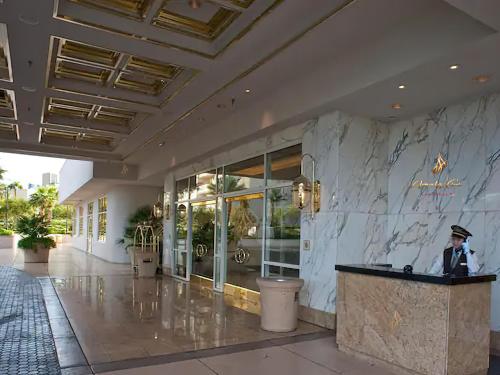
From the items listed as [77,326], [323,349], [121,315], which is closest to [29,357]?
[77,326]

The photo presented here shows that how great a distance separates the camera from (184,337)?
583 centimetres

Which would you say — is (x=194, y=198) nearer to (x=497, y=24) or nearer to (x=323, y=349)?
(x=323, y=349)

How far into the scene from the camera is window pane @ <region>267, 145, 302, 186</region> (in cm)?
758

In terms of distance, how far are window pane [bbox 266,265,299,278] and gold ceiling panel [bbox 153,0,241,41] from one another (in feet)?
13.2

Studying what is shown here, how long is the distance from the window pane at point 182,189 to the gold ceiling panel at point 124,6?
740 cm

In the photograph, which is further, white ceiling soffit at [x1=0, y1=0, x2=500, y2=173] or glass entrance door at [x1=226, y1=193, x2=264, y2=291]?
glass entrance door at [x1=226, y1=193, x2=264, y2=291]

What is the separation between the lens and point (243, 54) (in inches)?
227

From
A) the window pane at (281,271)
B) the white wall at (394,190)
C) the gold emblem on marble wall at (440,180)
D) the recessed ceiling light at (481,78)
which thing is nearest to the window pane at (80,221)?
the window pane at (281,271)

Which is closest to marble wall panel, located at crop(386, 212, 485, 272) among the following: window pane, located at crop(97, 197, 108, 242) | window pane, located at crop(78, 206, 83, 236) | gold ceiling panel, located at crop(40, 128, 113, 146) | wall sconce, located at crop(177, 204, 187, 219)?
wall sconce, located at crop(177, 204, 187, 219)

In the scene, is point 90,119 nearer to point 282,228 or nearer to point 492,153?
point 282,228

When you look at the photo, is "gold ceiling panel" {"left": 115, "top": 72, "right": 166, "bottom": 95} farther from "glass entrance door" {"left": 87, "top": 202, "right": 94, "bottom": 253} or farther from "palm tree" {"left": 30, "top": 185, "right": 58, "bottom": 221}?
"palm tree" {"left": 30, "top": 185, "right": 58, "bottom": 221}

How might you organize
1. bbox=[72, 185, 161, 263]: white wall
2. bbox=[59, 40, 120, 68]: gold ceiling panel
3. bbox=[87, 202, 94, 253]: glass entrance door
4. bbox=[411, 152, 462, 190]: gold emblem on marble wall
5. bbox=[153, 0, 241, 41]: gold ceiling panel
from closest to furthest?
bbox=[153, 0, 241, 41]: gold ceiling panel → bbox=[411, 152, 462, 190]: gold emblem on marble wall → bbox=[59, 40, 120, 68]: gold ceiling panel → bbox=[72, 185, 161, 263]: white wall → bbox=[87, 202, 94, 253]: glass entrance door

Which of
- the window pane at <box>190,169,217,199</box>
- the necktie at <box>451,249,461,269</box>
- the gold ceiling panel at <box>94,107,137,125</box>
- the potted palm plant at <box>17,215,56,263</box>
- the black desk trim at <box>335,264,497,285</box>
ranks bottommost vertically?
the potted palm plant at <box>17,215,56,263</box>

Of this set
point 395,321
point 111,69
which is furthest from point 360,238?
point 111,69
